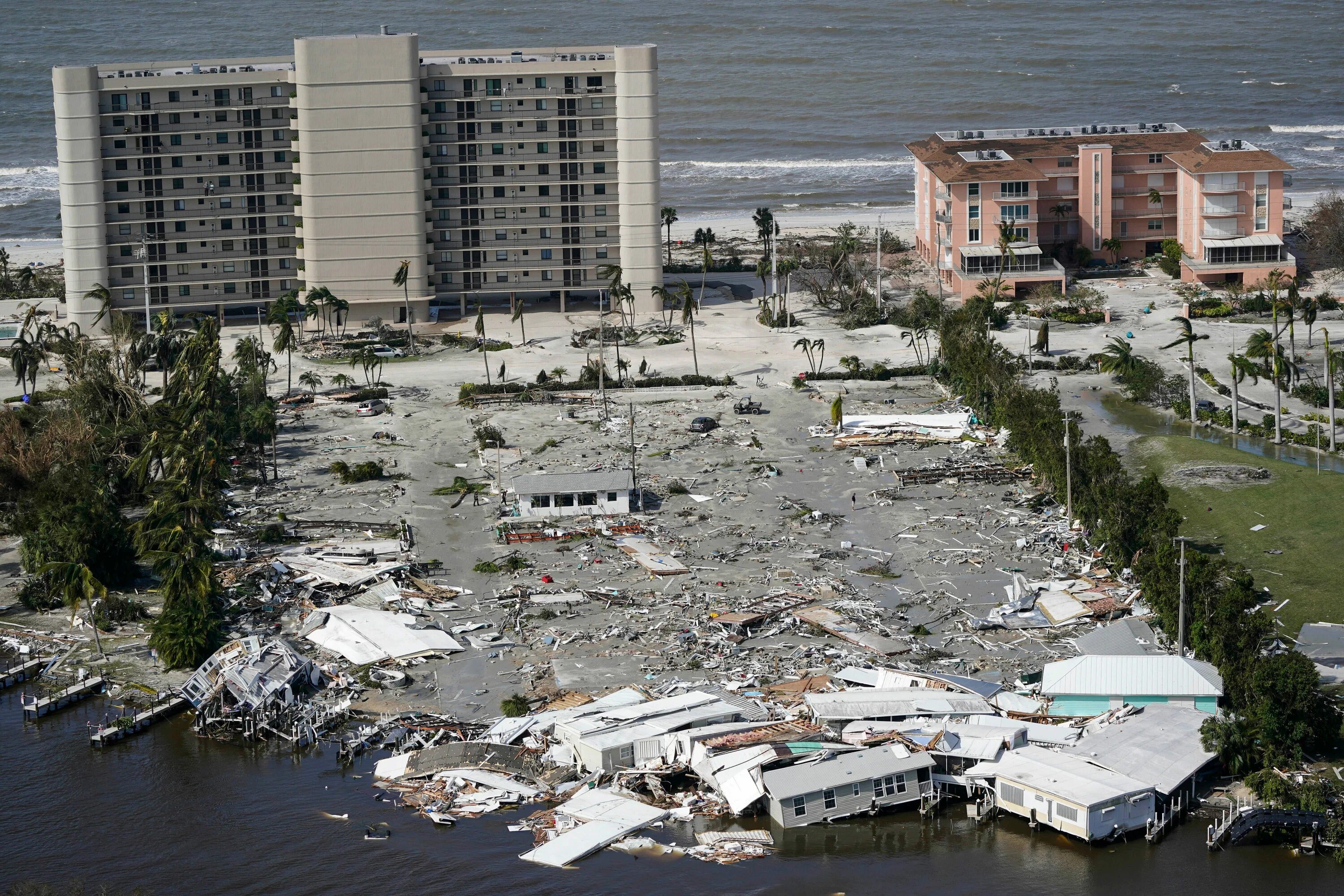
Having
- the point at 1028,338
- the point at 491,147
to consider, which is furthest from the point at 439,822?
the point at 491,147

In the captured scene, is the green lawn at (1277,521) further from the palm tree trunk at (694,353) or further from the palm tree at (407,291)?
the palm tree at (407,291)

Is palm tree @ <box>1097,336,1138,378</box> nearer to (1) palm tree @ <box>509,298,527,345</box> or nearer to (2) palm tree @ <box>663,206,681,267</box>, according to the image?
(1) palm tree @ <box>509,298,527,345</box>

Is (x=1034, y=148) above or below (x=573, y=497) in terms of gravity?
above

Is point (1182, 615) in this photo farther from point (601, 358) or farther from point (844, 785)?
point (601, 358)

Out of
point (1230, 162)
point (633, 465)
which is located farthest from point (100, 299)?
point (1230, 162)

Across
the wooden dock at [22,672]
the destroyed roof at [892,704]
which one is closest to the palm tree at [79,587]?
the wooden dock at [22,672]

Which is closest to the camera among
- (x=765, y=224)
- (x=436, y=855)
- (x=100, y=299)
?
(x=436, y=855)
